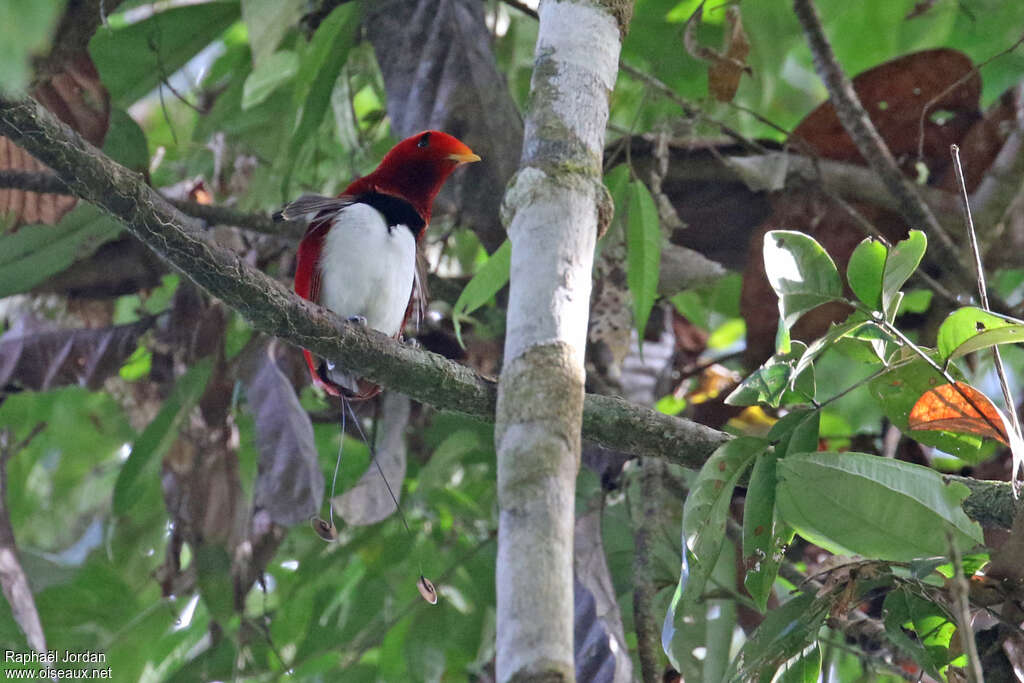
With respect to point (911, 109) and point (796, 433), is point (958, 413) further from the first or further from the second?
point (911, 109)

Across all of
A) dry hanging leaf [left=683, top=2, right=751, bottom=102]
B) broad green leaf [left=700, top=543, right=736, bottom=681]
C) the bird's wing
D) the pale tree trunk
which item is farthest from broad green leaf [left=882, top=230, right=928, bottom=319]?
dry hanging leaf [left=683, top=2, right=751, bottom=102]

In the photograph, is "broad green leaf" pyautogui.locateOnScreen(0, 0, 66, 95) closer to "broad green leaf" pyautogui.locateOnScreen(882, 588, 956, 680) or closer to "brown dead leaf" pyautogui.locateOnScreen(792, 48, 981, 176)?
"broad green leaf" pyautogui.locateOnScreen(882, 588, 956, 680)

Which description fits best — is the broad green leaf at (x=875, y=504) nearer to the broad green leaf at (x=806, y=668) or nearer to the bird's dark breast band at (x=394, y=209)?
the broad green leaf at (x=806, y=668)

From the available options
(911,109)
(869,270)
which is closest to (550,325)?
(869,270)

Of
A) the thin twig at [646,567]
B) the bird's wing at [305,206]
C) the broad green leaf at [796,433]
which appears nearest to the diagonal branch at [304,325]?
the broad green leaf at [796,433]

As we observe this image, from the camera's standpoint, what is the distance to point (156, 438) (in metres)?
3.34

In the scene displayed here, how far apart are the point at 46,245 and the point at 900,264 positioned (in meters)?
2.42

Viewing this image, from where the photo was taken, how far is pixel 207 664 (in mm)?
3391

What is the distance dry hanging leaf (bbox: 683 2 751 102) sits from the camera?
3357 mm

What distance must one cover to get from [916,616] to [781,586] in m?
1.03

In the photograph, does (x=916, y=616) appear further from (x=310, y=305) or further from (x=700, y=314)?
(x=700, y=314)

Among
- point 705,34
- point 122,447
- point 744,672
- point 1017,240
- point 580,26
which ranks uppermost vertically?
point 705,34

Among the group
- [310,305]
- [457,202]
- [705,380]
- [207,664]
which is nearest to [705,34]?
[457,202]

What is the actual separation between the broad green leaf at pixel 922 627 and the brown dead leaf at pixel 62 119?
2.43m
